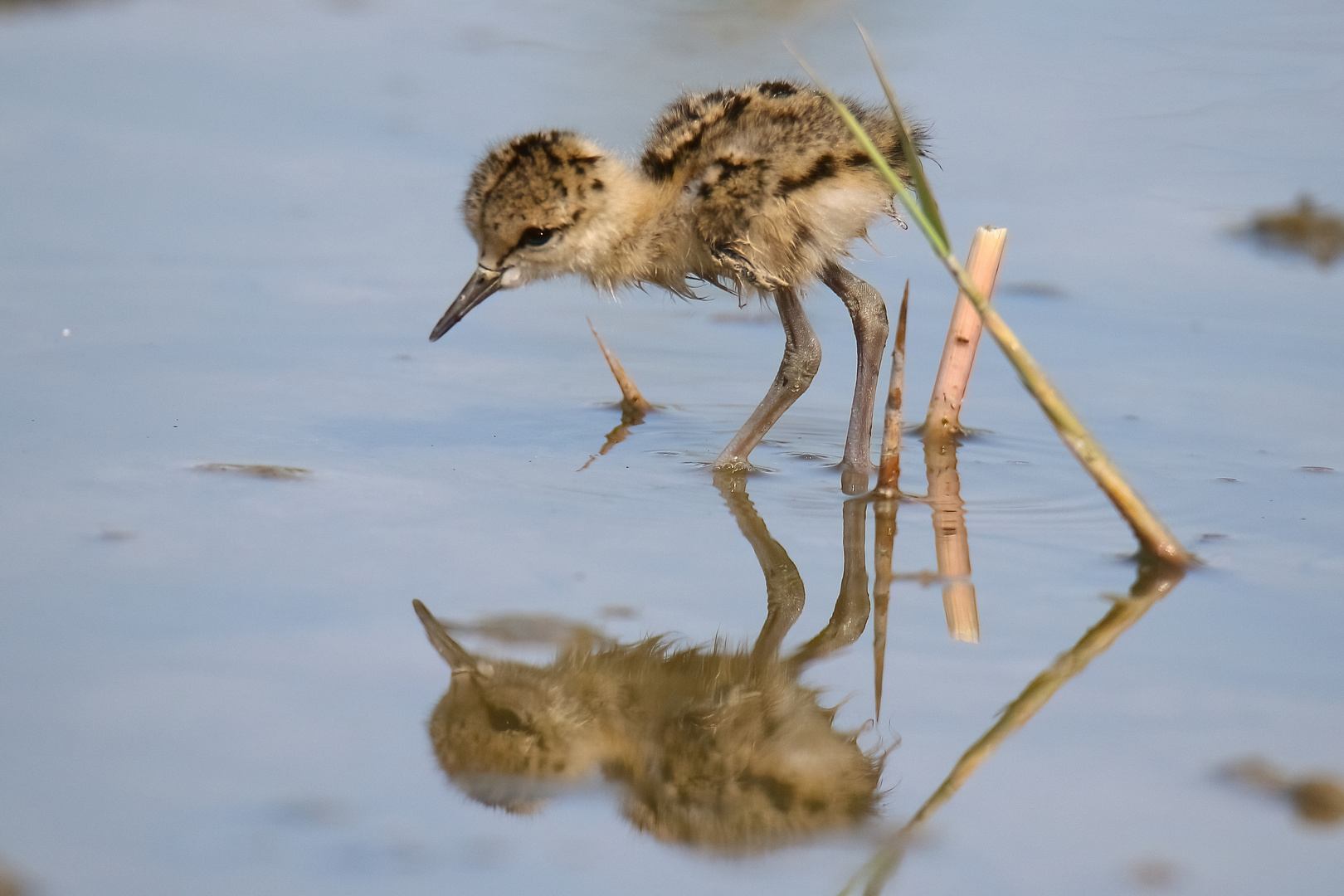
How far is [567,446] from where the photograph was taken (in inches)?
137

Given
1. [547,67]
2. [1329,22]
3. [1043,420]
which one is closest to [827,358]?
[1043,420]

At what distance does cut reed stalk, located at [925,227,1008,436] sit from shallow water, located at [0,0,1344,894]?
0.10 m

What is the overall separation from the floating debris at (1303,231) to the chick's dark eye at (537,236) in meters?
2.29

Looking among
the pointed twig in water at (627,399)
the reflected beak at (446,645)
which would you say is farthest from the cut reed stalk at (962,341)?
the reflected beak at (446,645)

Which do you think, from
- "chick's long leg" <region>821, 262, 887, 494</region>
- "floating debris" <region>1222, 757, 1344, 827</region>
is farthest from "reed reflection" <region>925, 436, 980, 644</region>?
"floating debris" <region>1222, 757, 1344, 827</region>

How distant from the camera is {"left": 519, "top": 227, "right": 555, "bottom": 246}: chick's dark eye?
3.46 metres

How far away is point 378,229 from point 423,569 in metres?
2.19

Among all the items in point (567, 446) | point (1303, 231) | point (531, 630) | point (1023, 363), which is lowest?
point (567, 446)

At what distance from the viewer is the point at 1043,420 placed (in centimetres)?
371

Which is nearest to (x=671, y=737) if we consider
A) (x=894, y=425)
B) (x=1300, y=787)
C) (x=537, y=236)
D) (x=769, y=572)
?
(x=769, y=572)

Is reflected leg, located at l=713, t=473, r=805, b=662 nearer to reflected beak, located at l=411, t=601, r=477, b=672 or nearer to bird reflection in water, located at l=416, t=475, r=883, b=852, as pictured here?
bird reflection in water, located at l=416, t=475, r=883, b=852

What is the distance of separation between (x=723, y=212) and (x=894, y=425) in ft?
1.92

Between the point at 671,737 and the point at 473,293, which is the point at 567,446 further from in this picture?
the point at 671,737

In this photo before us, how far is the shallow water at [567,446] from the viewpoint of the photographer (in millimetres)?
1950
